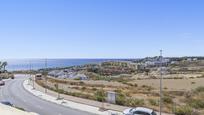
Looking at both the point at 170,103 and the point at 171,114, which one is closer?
the point at 171,114

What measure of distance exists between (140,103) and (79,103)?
754cm

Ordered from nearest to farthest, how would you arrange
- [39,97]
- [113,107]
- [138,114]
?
1. [138,114]
2. [113,107]
3. [39,97]

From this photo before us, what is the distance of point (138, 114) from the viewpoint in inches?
1117

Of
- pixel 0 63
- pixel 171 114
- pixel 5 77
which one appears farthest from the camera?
pixel 0 63

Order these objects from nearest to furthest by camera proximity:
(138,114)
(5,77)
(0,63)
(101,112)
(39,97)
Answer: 1. (138,114)
2. (101,112)
3. (39,97)
4. (5,77)
5. (0,63)

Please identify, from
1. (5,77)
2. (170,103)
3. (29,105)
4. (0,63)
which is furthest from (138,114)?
(0,63)

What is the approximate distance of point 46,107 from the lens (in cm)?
4241

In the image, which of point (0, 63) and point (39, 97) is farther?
point (0, 63)

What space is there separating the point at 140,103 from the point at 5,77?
70.0m

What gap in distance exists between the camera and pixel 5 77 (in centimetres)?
10406

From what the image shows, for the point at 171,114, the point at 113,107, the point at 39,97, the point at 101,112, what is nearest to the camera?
the point at 171,114

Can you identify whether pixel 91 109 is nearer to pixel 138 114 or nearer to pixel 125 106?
pixel 125 106

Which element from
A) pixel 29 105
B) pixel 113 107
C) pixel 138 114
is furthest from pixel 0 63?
pixel 138 114

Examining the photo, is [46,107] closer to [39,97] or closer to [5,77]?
[39,97]
